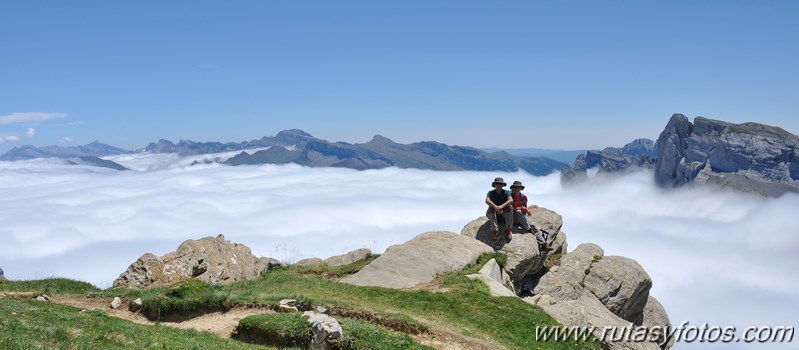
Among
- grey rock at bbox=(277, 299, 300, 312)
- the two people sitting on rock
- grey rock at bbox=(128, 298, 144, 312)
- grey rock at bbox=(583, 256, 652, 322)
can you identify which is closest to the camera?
grey rock at bbox=(277, 299, 300, 312)

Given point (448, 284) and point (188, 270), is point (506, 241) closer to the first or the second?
point (448, 284)

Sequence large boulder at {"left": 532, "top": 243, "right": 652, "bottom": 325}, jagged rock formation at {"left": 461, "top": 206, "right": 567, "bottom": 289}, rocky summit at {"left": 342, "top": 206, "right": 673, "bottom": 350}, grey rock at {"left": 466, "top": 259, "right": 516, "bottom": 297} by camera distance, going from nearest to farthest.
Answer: grey rock at {"left": 466, "top": 259, "right": 516, "bottom": 297} < rocky summit at {"left": 342, "top": 206, "right": 673, "bottom": 350} < jagged rock formation at {"left": 461, "top": 206, "right": 567, "bottom": 289} < large boulder at {"left": 532, "top": 243, "right": 652, "bottom": 325}

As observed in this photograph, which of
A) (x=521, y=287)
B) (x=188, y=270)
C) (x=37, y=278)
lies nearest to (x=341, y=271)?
(x=188, y=270)

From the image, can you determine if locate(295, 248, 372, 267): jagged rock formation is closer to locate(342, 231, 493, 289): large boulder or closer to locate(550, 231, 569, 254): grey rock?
locate(342, 231, 493, 289): large boulder

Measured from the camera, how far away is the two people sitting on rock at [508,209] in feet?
118

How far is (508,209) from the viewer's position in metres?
36.7

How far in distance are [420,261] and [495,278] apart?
518cm

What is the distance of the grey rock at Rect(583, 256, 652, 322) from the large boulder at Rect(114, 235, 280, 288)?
80.6ft

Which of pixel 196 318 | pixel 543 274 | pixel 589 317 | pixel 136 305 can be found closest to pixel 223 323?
pixel 196 318

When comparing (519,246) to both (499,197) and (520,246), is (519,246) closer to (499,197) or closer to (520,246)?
(520,246)

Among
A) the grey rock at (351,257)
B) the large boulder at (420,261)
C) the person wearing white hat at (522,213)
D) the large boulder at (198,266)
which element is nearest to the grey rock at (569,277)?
the person wearing white hat at (522,213)

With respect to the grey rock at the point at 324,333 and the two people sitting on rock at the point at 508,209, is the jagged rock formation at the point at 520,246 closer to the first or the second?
the two people sitting on rock at the point at 508,209

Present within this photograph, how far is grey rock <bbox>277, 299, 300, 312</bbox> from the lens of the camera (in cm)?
2178

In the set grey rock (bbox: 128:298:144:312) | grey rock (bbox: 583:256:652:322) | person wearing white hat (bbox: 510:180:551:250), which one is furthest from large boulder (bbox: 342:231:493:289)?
grey rock (bbox: 128:298:144:312)
